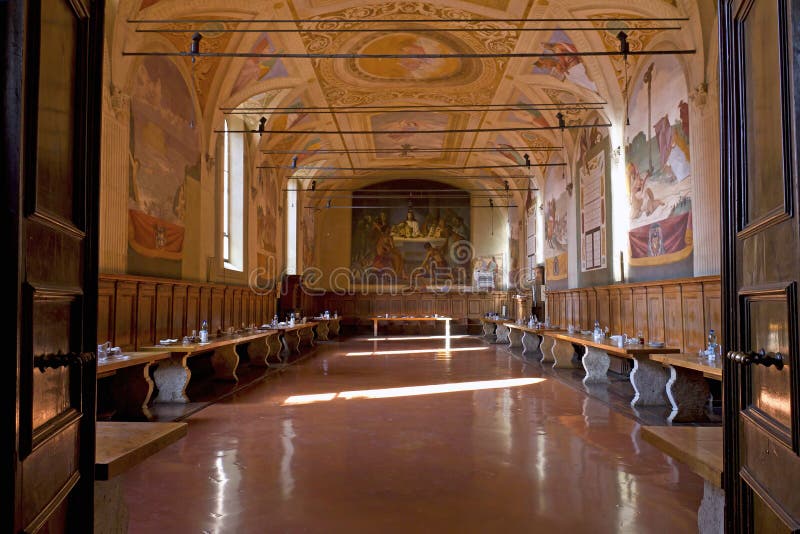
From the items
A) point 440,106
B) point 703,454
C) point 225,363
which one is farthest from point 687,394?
point 440,106

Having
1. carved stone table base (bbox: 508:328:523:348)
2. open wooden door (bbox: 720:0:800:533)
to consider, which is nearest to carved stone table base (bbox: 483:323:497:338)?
carved stone table base (bbox: 508:328:523:348)

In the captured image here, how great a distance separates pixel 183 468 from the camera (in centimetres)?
499

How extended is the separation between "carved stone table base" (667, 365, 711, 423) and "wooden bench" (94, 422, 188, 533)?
6.23m

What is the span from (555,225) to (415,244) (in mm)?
10203

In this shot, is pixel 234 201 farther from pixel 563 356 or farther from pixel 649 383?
pixel 649 383

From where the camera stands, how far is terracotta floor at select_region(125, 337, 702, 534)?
3797 mm

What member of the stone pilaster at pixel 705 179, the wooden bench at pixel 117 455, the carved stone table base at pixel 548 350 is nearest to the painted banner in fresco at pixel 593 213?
the carved stone table base at pixel 548 350

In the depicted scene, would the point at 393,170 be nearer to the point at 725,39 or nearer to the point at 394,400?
the point at 394,400

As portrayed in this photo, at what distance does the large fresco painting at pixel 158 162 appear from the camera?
9.92 meters

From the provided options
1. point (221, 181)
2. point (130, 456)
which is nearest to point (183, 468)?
point (130, 456)

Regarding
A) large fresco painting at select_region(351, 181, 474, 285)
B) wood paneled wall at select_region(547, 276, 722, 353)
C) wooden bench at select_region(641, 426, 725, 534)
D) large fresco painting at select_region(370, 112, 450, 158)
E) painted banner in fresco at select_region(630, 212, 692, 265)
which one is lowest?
wooden bench at select_region(641, 426, 725, 534)

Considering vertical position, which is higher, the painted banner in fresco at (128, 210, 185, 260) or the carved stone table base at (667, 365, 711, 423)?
the painted banner in fresco at (128, 210, 185, 260)

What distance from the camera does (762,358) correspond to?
5.49 ft

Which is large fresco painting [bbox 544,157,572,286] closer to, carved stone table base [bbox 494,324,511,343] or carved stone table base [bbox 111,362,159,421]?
carved stone table base [bbox 494,324,511,343]
